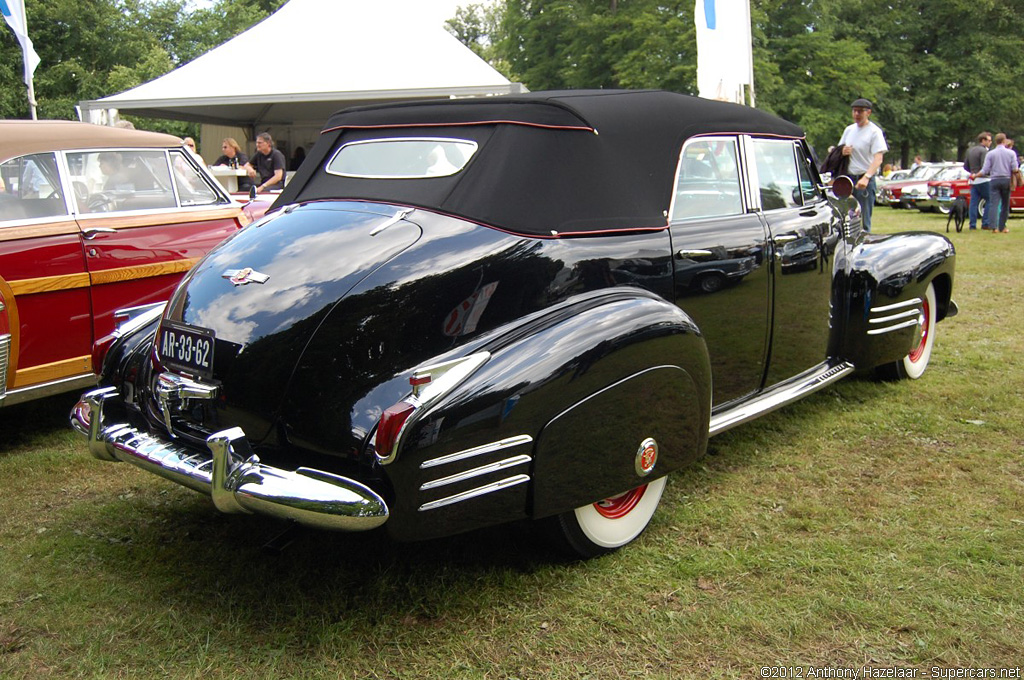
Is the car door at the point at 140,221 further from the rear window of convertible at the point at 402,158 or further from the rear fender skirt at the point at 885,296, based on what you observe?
the rear fender skirt at the point at 885,296

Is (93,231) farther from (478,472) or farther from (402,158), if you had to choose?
(478,472)

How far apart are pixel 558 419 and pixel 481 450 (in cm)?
30

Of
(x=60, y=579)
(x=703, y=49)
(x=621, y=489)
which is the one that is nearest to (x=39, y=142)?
(x=60, y=579)

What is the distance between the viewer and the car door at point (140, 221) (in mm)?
Result: 4887

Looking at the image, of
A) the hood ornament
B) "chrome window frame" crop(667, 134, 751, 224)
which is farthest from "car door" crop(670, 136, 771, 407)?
the hood ornament

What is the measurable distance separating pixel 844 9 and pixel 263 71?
3083 cm

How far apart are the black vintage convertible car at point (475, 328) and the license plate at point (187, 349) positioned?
0.03 feet

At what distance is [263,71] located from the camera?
13.2 m

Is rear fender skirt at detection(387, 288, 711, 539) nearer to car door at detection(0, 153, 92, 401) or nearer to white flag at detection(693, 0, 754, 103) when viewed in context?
car door at detection(0, 153, 92, 401)

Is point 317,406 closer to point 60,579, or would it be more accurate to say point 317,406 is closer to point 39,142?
point 60,579

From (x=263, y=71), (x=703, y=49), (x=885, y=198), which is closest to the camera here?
(x=703, y=49)

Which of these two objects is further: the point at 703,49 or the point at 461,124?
the point at 703,49

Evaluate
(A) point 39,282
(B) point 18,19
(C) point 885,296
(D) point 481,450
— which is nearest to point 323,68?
(B) point 18,19

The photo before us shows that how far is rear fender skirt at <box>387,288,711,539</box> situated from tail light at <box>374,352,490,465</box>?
0.03 m
